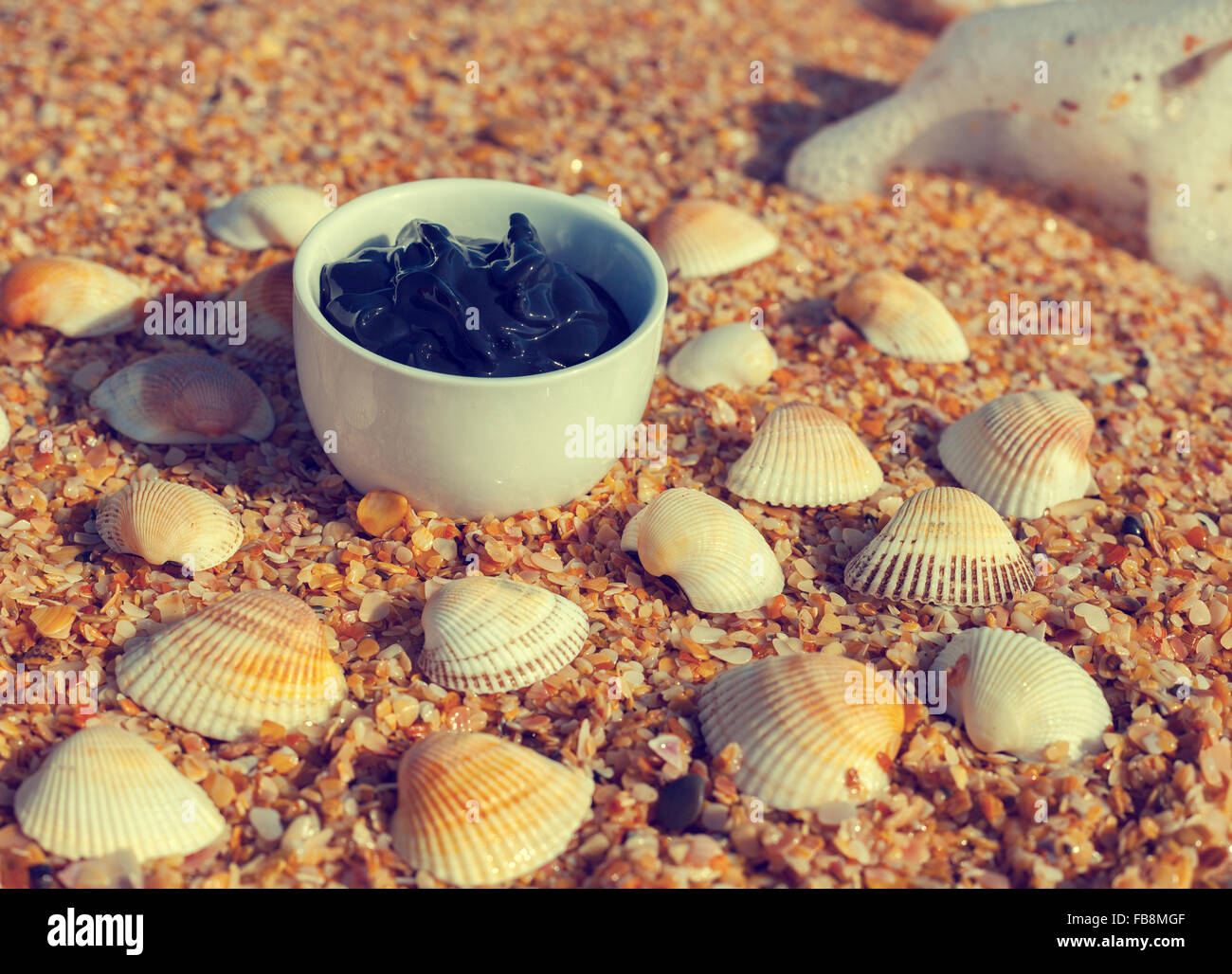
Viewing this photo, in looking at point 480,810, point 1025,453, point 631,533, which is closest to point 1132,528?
point 1025,453

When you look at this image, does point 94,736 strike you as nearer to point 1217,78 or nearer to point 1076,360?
point 1076,360

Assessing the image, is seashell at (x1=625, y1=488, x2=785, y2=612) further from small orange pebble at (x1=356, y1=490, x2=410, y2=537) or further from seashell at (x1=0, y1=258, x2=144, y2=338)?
seashell at (x1=0, y1=258, x2=144, y2=338)

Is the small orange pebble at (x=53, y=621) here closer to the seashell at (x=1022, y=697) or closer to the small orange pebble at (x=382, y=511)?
the small orange pebble at (x=382, y=511)

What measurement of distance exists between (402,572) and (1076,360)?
7.10 ft

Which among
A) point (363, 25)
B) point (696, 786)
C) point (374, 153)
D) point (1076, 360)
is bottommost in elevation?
point (696, 786)

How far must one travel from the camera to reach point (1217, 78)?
12.2 ft

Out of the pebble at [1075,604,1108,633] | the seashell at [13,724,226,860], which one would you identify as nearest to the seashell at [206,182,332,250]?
the seashell at [13,724,226,860]

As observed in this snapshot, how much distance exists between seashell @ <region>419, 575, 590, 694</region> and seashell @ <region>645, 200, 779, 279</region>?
57.9 inches

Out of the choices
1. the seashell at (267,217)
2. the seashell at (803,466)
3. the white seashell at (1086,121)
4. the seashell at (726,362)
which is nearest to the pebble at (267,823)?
the seashell at (803,466)

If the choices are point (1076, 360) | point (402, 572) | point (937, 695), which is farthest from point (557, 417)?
point (1076, 360)

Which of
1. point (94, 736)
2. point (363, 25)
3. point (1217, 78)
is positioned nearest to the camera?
point (94, 736)

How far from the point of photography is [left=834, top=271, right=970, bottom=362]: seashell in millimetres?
3303

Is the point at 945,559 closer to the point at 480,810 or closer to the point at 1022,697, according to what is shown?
the point at 1022,697

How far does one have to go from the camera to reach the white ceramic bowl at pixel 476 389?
7.53ft
